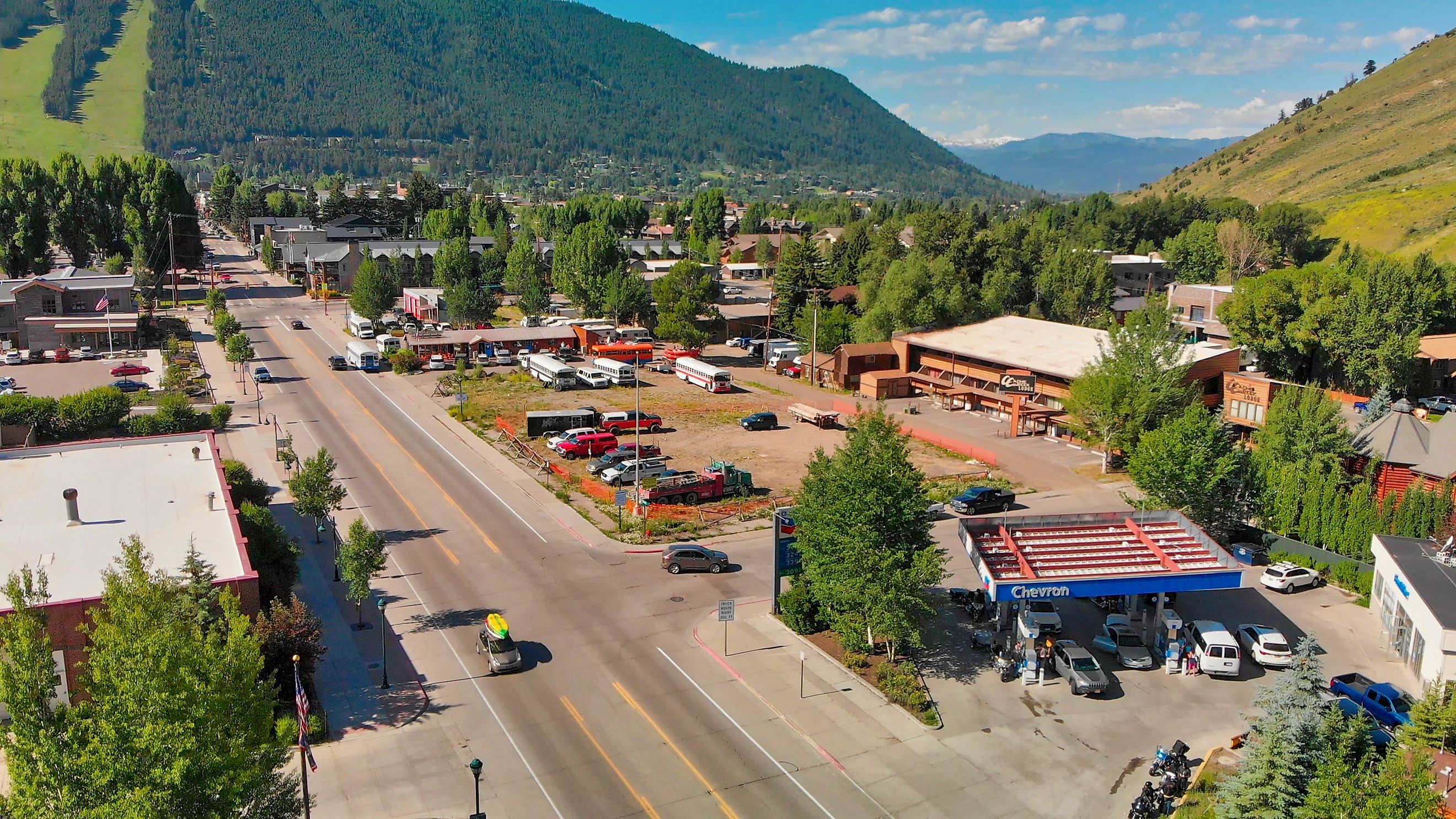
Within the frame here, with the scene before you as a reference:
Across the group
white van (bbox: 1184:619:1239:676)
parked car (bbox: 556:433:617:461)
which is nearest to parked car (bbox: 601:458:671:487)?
parked car (bbox: 556:433:617:461)

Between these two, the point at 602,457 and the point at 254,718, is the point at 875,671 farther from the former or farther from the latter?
the point at 602,457

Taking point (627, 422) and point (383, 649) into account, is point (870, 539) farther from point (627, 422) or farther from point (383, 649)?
point (627, 422)

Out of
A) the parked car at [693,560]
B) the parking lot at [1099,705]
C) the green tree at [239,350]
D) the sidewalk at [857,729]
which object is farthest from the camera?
the green tree at [239,350]

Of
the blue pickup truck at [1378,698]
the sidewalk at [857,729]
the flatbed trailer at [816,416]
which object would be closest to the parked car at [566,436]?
the flatbed trailer at [816,416]

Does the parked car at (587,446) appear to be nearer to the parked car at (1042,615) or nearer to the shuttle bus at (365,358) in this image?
the parked car at (1042,615)

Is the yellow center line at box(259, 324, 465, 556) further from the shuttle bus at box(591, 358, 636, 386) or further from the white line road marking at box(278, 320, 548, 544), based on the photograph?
the shuttle bus at box(591, 358, 636, 386)

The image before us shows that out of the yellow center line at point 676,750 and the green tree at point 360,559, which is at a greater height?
the green tree at point 360,559

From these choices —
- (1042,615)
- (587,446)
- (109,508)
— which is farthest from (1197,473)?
(109,508)
